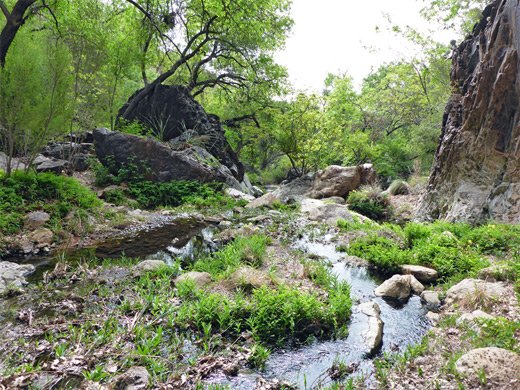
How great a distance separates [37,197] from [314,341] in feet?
28.1

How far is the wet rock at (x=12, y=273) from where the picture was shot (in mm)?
4875

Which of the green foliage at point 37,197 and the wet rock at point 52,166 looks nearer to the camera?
the green foliage at point 37,197

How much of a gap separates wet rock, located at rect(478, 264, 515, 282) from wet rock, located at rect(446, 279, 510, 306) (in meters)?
0.29

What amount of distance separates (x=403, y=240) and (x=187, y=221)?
753 cm

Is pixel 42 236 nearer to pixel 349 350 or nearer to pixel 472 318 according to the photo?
pixel 349 350

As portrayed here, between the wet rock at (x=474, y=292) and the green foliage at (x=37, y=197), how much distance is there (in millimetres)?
9435

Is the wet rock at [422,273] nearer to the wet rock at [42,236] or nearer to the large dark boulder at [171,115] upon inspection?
the wet rock at [42,236]

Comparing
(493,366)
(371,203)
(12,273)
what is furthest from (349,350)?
(371,203)

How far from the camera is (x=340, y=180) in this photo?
16.7 metres

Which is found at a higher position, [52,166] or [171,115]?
[171,115]

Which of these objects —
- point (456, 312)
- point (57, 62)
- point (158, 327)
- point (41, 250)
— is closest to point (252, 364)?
point (158, 327)

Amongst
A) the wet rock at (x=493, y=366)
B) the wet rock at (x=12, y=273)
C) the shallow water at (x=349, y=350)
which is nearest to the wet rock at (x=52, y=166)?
the wet rock at (x=12, y=273)

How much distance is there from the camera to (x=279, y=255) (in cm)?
766

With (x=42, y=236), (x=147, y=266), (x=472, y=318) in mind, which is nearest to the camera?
(x=472, y=318)
